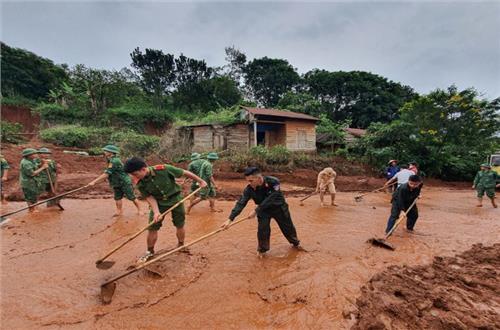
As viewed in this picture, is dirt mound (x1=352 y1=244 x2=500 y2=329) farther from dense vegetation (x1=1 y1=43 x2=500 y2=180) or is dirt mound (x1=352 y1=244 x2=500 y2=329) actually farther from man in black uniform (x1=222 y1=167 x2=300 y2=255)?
dense vegetation (x1=1 y1=43 x2=500 y2=180)

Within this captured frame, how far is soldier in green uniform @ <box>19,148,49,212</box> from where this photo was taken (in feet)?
20.4

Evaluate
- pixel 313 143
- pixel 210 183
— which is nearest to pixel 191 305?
pixel 210 183

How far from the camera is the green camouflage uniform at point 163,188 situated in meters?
3.72

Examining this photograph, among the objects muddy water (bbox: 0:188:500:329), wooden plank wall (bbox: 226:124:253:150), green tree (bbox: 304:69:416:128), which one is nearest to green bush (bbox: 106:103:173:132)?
wooden plank wall (bbox: 226:124:253:150)

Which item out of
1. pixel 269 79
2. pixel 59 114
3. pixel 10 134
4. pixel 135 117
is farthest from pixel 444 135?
pixel 59 114

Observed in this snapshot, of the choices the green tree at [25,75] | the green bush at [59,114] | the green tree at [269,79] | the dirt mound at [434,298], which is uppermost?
the green tree at [269,79]

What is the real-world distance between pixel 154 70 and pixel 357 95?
26.9 meters

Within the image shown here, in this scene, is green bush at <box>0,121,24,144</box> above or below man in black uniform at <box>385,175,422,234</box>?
above

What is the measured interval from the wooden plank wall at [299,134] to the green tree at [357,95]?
1610cm

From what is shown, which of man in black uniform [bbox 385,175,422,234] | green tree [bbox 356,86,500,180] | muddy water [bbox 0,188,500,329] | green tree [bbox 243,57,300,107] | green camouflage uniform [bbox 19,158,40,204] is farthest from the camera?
green tree [bbox 243,57,300,107]

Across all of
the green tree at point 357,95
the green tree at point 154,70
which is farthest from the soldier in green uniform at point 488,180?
the green tree at point 154,70

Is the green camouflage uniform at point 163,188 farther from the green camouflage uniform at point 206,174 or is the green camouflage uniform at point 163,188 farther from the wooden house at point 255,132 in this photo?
the wooden house at point 255,132

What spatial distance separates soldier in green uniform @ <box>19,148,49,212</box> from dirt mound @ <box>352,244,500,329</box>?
7.32m

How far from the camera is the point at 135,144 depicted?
17750 millimetres
